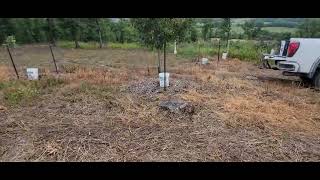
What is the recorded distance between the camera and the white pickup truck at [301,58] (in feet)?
20.2

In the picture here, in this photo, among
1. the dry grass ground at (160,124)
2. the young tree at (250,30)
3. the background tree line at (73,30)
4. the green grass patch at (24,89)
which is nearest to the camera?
the dry grass ground at (160,124)

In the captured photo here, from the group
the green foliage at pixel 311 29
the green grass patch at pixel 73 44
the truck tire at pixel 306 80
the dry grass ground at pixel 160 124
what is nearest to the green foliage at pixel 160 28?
the dry grass ground at pixel 160 124

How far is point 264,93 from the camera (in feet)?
19.9

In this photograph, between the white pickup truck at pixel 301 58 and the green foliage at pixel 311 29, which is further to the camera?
the green foliage at pixel 311 29

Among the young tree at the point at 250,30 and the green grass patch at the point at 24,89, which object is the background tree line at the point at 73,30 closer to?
the young tree at the point at 250,30

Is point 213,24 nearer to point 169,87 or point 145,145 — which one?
point 169,87

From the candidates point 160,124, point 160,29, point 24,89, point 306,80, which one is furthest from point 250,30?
point 160,124

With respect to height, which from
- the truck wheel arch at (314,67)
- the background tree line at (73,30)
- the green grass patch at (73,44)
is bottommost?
the green grass patch at (73,44)

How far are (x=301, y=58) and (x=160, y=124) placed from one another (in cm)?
385

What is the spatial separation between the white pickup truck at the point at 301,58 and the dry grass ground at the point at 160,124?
396 millimetres
